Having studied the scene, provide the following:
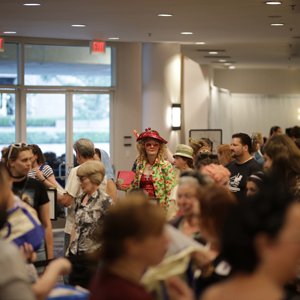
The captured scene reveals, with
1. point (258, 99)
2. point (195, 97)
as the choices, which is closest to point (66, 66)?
point (195, 97)

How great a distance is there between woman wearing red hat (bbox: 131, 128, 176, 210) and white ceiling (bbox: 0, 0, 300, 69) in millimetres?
2459

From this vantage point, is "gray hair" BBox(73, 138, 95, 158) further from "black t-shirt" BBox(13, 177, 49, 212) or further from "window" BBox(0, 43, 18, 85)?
"window" BBox(0, 43, 18, 85)

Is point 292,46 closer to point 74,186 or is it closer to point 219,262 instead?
point 74,186

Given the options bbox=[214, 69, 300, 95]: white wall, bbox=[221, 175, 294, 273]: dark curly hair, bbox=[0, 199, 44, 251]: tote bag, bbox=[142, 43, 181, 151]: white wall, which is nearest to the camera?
bbox=[221, 175, 294, 273]: dark curly hair

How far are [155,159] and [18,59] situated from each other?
781 centimetres

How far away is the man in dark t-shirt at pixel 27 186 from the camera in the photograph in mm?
6098

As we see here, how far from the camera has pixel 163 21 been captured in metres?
12.7

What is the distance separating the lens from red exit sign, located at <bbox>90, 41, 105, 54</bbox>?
15.6m

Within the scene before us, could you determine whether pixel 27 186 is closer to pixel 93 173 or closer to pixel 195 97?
Answer: pixel 93 173

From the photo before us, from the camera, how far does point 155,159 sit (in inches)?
332

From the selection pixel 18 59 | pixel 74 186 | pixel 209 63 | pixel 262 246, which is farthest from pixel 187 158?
pixel 209 63

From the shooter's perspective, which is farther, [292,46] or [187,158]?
[292,46]

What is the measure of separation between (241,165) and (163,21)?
4.95 metres

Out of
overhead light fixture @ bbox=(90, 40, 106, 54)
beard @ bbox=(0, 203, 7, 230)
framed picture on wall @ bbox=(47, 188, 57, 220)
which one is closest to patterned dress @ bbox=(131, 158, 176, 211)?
framed picture on wall @ bbox=(47, 188, 57, 220)
